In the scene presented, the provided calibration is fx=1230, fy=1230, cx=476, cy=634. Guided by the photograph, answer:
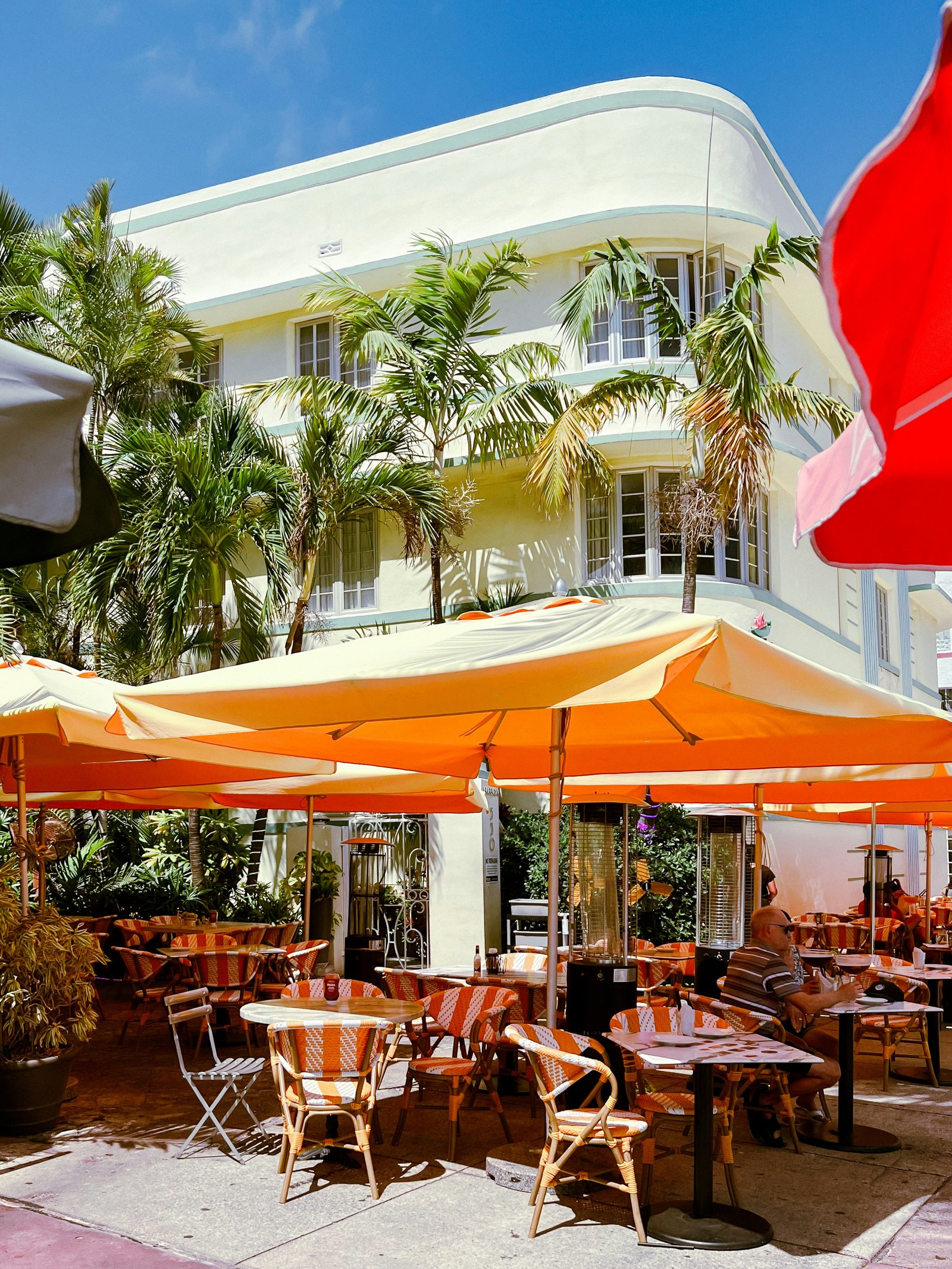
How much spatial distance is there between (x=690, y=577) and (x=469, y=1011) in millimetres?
8720

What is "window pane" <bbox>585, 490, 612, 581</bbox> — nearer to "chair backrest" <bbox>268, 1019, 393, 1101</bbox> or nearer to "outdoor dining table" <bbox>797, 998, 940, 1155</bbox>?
"outdoor dining table" <bbox>797, 998, 940, 1155</bbox>

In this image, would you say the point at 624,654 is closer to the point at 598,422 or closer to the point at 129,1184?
the point at 129,1184

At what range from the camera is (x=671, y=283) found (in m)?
18.8

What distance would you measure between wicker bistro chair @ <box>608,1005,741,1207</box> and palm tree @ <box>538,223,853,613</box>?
800cm

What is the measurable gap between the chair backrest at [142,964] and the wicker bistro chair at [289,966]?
960 millimetres

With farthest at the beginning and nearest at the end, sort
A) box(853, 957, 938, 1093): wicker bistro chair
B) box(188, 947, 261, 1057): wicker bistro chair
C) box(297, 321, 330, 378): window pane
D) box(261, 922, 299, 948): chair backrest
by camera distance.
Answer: box(297, 321, 330, 378): window pane → box(261, 922, 299, 948): chair backrest → box(188, 947, 261, 1057): wicker bistro chair → box(853, 957, 938, 1093): wicker bistro chair

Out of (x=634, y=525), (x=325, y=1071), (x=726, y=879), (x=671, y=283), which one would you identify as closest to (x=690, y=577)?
(x=634, y=525)

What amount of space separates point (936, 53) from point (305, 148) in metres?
22.0

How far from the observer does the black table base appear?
231 inches

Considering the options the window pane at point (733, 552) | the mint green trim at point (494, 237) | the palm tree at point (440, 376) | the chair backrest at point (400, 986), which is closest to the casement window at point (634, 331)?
the mint green trim at point (494, 237)

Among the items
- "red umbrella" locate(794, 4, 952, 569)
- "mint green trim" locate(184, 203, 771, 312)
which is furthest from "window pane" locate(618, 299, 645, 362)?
"red umbrella" locate(794, 4, 952, 569)

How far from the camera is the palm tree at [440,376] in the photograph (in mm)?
16797

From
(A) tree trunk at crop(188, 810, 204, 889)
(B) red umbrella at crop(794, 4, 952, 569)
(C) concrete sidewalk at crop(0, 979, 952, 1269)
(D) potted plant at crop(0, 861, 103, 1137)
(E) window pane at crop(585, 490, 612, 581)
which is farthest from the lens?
(E) window pane at crop(585, 490, 612, 581)

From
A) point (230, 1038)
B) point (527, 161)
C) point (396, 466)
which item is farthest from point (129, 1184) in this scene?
point (527, 161)
